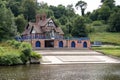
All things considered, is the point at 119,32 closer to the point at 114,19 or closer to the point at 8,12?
the point at 114,19

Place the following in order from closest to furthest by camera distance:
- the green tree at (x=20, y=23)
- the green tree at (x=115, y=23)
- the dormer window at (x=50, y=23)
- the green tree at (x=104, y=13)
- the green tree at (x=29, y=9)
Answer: the dormer window at (x=50, y=23) → the green tree at (x=20, y=23) → the green tree at (x=29, y=9) → the green tree at (x=115, y=23) → the green tree at (x=104, y=13)

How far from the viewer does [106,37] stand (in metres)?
111

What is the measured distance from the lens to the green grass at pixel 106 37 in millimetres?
103875

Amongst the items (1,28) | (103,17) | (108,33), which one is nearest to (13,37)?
(1,28)

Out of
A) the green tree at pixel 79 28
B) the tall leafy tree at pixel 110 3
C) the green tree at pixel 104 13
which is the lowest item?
the green tree at pixel 79 28

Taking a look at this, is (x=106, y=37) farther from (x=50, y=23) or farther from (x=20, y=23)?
(x=20, y=23)

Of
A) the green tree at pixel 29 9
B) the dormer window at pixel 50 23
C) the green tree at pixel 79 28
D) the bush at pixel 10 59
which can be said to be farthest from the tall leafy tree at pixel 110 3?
the bush at pixel 10 59

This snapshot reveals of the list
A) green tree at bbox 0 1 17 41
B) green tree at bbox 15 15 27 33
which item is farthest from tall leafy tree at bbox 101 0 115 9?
green tree at bbox 0 1 17 41

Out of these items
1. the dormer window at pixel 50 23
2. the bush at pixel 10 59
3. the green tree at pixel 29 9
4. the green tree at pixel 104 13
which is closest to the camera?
the bush at pixel 10 59

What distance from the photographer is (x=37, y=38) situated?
88375 mm

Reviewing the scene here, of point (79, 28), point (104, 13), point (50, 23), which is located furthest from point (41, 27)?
point (104, 13)

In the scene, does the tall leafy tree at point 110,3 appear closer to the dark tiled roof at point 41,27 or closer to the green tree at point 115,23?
the green tree at point 115,23

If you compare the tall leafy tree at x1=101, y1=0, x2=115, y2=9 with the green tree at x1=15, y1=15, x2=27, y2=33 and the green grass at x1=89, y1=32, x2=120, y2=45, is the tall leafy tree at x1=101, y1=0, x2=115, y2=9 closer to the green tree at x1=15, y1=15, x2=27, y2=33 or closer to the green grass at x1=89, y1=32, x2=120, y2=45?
the green grass at x1=89, y1=32, x2=120, y2=45

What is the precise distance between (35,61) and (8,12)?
34.5 m
